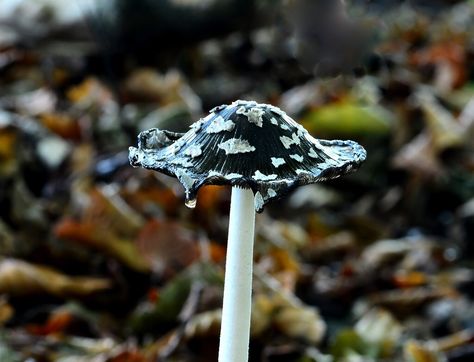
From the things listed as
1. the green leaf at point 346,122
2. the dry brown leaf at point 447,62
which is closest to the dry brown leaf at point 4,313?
the green leaf at point 346,122

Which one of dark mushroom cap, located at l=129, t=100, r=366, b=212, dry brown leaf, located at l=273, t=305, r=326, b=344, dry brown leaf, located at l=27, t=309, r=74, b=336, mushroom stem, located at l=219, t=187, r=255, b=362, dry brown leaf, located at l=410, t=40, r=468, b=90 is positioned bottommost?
mushroom stem, located at l=219, t=187, r=255, b=362

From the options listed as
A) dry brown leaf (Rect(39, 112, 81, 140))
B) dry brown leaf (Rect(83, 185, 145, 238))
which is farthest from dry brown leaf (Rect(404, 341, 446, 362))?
dry brown leaf (Rect(39, 112, 81, 140))

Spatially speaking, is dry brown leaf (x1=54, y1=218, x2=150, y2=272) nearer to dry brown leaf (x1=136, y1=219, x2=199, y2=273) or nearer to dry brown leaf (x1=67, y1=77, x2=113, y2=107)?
dry brown leaf (x1=136, y1=219, x2=199, y2=273)

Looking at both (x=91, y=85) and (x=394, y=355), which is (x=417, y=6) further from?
(x=394, y=355)

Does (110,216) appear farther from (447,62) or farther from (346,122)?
(447,62)

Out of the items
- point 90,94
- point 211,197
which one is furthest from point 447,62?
point 211,197

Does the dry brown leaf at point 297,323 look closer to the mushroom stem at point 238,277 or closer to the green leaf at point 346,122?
the mushroom stem at point 238,277

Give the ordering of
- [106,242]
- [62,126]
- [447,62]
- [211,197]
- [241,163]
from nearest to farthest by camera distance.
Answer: [241,163] < [106,242] < [211,197] < [62,126] < [447,62]
